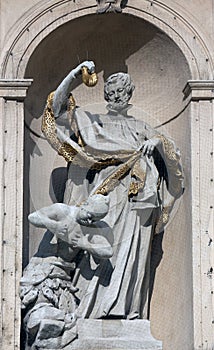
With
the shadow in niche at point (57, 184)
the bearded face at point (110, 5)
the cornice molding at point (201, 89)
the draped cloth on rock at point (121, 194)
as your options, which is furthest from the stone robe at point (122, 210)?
the bearded face at point (110, 5)

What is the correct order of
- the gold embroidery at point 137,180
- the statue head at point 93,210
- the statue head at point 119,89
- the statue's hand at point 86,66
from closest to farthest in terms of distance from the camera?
the statue head at point 93,210, the statue's hand at point 86,66, the gold embroidery at point 137,180, the statue head at point 119,89

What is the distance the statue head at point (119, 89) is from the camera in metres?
9.66

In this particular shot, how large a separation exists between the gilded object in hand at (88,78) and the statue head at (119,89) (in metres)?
0.28

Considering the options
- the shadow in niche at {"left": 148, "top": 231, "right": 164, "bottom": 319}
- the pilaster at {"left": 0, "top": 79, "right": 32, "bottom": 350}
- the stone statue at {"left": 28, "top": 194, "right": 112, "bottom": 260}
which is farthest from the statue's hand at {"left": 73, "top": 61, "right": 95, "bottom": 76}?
the shadow in niche at {"left": 148, "top": 231, "right": 164, "bottom": 319}

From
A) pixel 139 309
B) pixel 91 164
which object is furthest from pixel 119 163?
pixel 139 309

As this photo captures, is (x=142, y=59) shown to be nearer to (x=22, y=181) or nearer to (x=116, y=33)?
(x=116, y=33)

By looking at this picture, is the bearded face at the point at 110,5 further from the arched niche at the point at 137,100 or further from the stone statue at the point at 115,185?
the stone statue at the point at 115,185

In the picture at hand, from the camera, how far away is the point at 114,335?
9.22m

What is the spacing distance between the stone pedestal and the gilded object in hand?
3.77ft

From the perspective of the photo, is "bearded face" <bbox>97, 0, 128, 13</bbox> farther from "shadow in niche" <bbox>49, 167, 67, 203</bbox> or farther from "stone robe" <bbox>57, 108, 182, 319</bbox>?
"shadow in niche" <bbox>49, 167, 67, 203</bbox>

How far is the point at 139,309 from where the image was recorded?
Result: 9.48 meters

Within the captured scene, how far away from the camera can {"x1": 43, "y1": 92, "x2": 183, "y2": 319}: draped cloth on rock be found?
9.41 meters

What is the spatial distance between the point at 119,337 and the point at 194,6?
1.72 metres

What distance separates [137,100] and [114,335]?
1347mm
